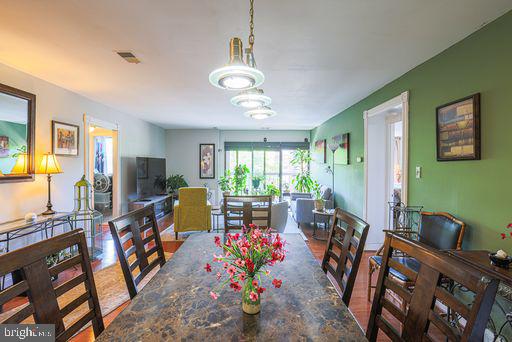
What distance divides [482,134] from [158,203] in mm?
6154

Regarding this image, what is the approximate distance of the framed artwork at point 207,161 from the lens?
8.04 m

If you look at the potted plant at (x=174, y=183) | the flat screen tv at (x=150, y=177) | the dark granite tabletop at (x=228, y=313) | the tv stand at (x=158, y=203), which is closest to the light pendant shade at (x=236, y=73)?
the dark granite tabletop at (x=228, y=313)

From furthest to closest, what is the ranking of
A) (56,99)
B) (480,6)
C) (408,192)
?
(56,99) → (408,192) → (480,6)

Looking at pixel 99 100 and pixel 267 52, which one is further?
pixel 99 100

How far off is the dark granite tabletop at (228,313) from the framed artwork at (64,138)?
326 cm

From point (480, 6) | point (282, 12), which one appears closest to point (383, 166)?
point (480, 6)

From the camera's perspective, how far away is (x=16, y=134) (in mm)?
2955

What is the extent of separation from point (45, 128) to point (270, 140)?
5954 millimetres

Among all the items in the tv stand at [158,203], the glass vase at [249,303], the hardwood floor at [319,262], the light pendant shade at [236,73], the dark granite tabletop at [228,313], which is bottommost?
the hardwood floor at [319,262]

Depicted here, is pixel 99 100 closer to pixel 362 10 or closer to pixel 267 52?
pixel 267 52

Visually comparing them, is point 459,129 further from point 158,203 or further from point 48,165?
point 158,203

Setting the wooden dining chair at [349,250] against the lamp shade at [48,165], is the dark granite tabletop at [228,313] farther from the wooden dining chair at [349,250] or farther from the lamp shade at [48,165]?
the lamp shade at [48,165]

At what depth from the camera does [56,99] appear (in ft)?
11.8

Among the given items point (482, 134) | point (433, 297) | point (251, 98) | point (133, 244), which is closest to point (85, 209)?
point (133, 244)
